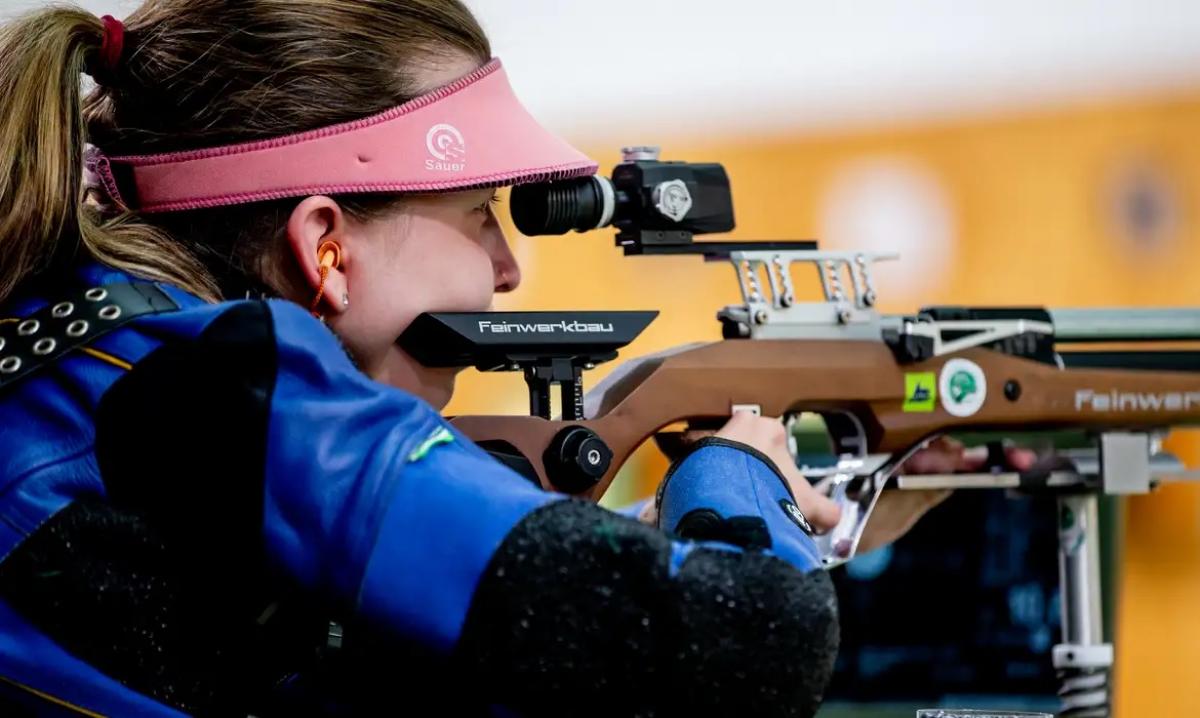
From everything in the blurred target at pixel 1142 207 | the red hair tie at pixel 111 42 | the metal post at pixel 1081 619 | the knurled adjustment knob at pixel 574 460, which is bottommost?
the metal post at pixel 1081 619

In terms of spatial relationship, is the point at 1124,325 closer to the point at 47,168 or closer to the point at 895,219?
the point at 895,219

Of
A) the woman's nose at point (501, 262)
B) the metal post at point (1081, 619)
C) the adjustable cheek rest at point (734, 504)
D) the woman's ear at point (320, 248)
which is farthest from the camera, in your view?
the metal post at point (1081, 619)

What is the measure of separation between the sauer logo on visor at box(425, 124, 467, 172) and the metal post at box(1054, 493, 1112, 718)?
1.03 metres

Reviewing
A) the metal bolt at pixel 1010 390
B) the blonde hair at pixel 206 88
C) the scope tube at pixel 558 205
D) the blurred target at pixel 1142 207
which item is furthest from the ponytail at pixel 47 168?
the blurred target at pixel 1142 207

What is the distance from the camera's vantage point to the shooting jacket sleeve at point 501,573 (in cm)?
83

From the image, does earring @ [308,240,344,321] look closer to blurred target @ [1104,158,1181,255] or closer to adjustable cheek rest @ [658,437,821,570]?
adjustable cheek rest @ [658,437,821,570]

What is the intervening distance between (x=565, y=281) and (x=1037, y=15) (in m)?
0.95

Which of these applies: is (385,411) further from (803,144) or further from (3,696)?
(803,144)

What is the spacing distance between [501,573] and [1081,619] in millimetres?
1183

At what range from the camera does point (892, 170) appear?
2.56 metres

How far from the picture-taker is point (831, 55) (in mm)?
2619

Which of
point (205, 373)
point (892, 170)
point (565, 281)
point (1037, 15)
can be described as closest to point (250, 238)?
point (205, 373)

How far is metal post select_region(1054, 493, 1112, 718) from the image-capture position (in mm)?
1763

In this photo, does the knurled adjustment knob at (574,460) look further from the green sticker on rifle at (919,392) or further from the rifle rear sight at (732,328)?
the green sticker on rifle at (919,392)
